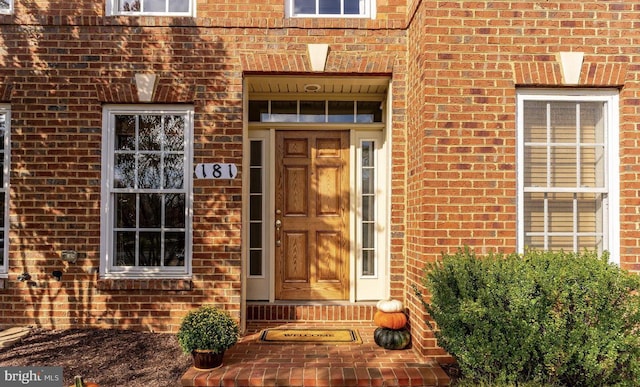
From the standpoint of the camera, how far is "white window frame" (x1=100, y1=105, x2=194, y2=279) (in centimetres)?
461

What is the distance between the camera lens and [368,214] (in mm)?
5301

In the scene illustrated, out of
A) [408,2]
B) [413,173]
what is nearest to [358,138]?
[413,173]

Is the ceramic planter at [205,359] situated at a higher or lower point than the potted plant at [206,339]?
lower

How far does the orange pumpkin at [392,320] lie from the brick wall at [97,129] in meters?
1.55

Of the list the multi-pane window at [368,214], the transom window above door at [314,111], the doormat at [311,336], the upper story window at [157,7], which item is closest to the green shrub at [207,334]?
the doormat at [311,336]

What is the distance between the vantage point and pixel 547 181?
160 inches

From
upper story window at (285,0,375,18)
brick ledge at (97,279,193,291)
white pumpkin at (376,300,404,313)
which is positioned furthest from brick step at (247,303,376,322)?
upper story window at (285,0,375,18)

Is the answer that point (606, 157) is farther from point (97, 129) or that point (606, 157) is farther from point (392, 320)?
point (97, 129)

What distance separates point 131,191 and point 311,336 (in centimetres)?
255

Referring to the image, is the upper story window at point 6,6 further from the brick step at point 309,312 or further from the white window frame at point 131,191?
the brick step at point 309,312

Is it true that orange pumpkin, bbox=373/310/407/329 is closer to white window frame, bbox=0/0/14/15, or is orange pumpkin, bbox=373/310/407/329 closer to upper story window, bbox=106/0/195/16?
upper story window, bbox=106/0/195/16

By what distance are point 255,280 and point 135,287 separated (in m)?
1.38

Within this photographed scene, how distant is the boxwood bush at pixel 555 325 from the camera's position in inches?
115

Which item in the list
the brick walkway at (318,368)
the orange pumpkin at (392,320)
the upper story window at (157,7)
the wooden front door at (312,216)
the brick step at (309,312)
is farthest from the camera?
the wooden front door at (312,216)
